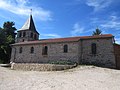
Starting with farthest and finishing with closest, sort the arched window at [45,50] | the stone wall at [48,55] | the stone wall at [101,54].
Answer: the arched window at [45,50] → the stone wall at [48,55] → the stone wall at [101,54]

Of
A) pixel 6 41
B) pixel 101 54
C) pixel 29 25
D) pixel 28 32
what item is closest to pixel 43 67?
pixel 101 54

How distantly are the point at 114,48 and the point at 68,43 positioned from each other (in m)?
7.05

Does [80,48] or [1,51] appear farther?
[1,51]

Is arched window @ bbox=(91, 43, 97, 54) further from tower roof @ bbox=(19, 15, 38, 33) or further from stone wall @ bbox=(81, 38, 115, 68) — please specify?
tower roof @ bbox=(19, 15, 38, 33)

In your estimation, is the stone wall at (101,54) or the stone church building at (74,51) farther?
the stone church building at (74,51)

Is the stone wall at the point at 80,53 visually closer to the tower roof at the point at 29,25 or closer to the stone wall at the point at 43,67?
the stone wall at the point at 43,67

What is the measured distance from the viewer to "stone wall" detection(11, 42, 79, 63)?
67.2 ft

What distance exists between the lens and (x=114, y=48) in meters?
19.1

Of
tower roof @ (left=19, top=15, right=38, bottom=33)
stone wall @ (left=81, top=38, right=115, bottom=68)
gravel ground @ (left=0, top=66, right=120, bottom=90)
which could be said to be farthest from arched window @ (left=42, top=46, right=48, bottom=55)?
gravel ground @ (left=0, top=66, right=120, bottom=90)

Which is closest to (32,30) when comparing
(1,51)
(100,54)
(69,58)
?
(1,51)

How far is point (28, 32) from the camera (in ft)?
106

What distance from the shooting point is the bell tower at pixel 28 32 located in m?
32.4

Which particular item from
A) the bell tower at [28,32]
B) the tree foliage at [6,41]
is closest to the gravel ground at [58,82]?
the bell tower at [28,32]

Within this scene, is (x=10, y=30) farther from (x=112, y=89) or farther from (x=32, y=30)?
(x=112, y=89)
